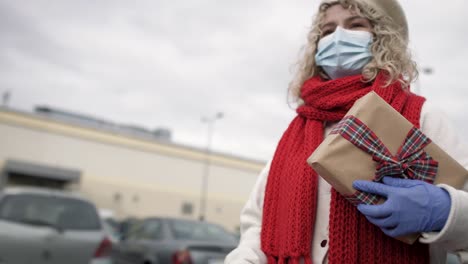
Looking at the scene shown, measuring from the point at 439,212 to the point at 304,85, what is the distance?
3.01ft

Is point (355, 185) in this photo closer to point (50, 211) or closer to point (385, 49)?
point (385, 49)

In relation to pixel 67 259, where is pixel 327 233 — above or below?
above

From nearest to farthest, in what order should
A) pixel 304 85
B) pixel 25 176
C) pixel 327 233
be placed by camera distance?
pixel 327 233, pixel 304 85, pixel 25 176

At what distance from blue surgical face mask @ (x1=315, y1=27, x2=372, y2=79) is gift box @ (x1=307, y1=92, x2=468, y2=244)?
52cm

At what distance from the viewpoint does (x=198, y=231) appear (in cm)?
667

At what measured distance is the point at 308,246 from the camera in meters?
1.58

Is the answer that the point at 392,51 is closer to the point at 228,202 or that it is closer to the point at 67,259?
the point at 67,259

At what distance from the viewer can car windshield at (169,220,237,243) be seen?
6.43 m

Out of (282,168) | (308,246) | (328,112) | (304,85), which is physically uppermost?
(304,85)

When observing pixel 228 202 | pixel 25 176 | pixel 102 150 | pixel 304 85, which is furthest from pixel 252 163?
pixel 304 85

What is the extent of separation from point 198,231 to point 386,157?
5613 mm

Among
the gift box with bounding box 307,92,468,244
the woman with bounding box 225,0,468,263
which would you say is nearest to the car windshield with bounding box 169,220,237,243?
the woman with bounding box 225,0,468,263

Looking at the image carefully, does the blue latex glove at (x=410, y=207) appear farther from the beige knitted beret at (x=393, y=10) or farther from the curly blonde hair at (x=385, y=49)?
the beige knitted beret at (x=393, y=10)

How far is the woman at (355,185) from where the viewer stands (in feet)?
4.30
